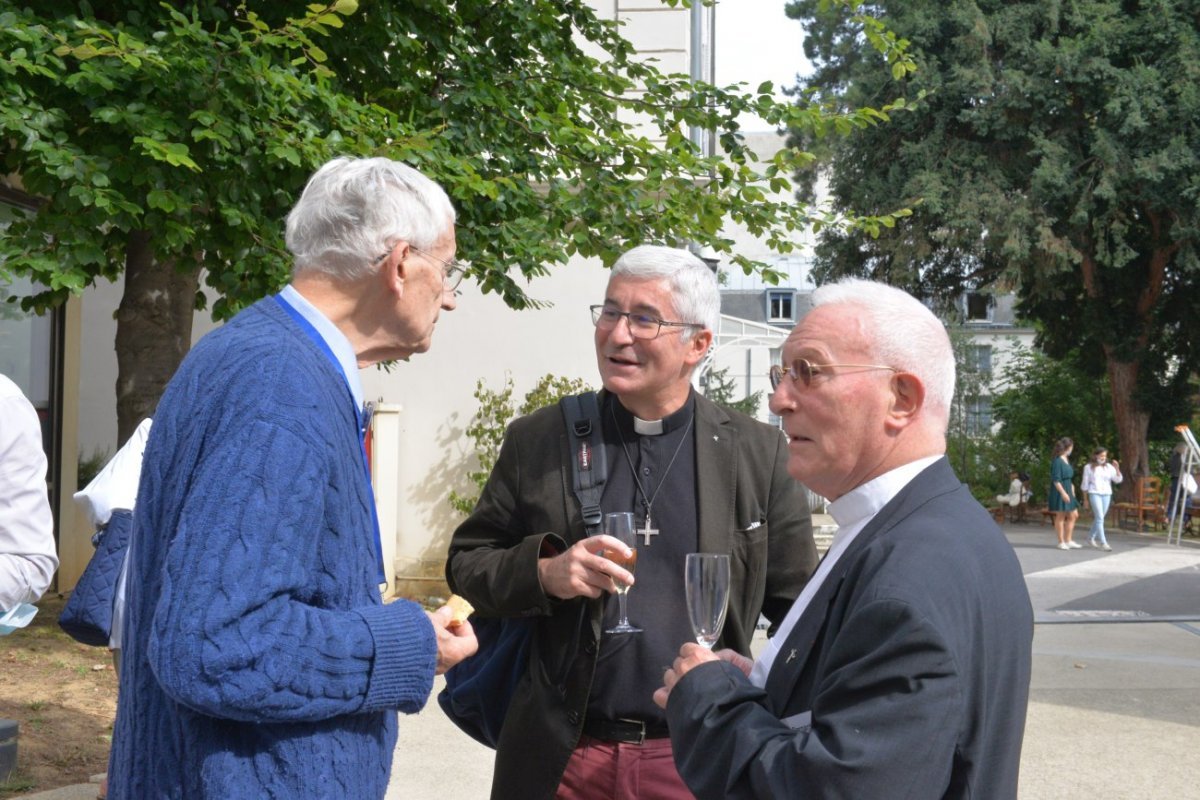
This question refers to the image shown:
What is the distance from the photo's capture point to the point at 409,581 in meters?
12.4

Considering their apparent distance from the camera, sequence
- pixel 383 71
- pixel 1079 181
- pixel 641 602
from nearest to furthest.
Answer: pixel 641 602
pixel 383 71
pixel 1079 181

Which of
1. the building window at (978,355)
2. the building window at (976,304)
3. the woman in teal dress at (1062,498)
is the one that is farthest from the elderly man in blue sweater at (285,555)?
the building window at (978,355)

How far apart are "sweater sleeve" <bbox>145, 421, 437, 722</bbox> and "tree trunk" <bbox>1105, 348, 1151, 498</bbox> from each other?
3025cm

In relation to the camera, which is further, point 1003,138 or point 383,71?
point 1003,138

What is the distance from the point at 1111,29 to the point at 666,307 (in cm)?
2763

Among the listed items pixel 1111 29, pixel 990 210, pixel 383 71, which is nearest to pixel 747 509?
pixel 383 71

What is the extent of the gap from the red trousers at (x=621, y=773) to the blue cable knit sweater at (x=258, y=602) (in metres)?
0.89

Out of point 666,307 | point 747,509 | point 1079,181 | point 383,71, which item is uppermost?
point 1079,181

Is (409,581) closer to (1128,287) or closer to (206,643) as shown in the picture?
(206,643)

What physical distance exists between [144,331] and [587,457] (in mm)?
A: 5818

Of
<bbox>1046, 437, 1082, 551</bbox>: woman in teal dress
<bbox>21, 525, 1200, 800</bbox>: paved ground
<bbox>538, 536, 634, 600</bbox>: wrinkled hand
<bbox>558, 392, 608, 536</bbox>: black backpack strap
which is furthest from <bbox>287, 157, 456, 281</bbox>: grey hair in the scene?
<bbox>1046, 437, 1082, 551</bbox>: woman in teal dress

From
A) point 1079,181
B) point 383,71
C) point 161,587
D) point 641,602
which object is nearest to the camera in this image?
point 161,587

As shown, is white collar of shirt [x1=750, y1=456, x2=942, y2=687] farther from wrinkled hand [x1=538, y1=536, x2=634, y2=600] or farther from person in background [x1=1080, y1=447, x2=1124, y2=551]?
person in background [x1=1080, y1=447, x2=1124, y2=551]

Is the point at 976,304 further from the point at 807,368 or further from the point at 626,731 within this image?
the point at 807,368
